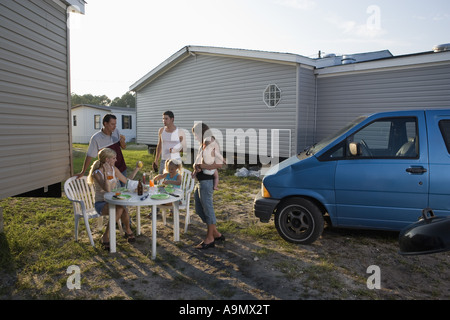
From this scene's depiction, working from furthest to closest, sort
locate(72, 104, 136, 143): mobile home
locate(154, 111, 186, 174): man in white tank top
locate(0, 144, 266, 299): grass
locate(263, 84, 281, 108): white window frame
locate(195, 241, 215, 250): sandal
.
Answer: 1. locate(72, 104, 136, 143): mobile home
2. locate(263, 84, 281, 108): white window frame
3. locate(154, 111, 186, 174): man in white tank top
4. locate(195, 241, 215, 250): sandal
5. locate(0, 144, 266, 299): grass

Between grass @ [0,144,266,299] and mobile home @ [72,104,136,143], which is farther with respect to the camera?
mobile home @ [72,104,136,143]

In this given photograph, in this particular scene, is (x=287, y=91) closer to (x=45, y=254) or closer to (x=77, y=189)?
(x=77, y=189)

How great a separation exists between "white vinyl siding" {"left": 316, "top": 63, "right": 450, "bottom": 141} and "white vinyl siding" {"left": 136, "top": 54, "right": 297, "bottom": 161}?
4.02 ft

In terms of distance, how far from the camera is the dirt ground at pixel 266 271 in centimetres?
344

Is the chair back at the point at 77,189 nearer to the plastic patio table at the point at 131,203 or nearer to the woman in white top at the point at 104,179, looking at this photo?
the woman in white top at the point at 104,179

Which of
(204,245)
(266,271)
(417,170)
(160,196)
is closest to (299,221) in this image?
(266,271)

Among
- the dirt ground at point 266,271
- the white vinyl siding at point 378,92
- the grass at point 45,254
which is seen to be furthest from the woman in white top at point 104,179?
the white vinyl siding at point 378,92

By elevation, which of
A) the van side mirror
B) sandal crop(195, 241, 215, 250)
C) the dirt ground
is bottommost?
the dirt ground

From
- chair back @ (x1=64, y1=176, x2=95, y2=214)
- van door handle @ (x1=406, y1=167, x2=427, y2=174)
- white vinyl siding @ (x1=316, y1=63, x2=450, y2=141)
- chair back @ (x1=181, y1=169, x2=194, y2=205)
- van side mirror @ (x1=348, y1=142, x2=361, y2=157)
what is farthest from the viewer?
white vinyl siding @ (x1=316, y1=63, x2=450, y2=141)

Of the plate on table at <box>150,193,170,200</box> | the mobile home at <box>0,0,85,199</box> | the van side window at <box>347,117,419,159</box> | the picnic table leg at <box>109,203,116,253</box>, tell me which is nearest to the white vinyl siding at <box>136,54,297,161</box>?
the van side window at <box>347,117,419,159</box>

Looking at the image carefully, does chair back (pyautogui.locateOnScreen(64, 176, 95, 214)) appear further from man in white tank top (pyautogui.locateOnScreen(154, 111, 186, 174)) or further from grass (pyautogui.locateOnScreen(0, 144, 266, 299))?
man in white tank top (pyautogui.locateOnScreen(154, 111, 186, 174))

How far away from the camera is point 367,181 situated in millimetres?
4418

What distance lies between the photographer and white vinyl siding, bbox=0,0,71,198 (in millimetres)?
4570
